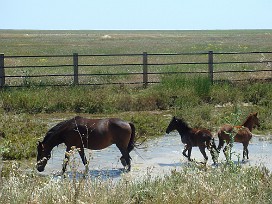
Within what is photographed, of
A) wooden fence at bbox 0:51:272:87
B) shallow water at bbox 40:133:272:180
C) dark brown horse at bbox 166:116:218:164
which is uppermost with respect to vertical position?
wooden fence at bbox 0:51:272:87

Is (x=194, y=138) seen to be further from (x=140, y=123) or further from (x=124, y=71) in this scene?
(x=124, y=71)

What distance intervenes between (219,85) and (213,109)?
307cm

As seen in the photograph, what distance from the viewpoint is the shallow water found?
34.5ft

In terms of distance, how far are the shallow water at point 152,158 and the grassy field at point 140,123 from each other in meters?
0.57

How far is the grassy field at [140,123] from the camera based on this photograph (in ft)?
19.2

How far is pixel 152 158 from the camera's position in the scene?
457 inches

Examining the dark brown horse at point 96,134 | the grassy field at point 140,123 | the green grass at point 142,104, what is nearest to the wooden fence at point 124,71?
the grassy field at point 140,123

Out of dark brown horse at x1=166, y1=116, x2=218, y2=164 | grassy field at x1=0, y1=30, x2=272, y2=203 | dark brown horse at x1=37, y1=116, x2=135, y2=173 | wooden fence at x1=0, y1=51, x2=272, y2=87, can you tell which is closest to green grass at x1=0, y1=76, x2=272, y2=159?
grassy field at x1=0, y1=30, x2=272, y2=203

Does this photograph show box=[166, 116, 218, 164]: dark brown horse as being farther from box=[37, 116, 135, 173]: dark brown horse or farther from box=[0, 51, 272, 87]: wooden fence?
box=[0, 51, 272, 87]: wooden fence

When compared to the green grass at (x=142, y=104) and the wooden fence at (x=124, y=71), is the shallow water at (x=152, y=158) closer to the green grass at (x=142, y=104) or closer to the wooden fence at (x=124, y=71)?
the green grass at (x=142, y=104)

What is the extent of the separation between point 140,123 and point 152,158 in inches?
126

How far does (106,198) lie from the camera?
5660 millimetres

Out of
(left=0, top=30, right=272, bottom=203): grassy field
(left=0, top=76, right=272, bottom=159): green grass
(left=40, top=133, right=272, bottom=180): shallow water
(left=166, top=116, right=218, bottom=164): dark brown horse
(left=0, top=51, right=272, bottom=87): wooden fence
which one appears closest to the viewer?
(left=0, top=30, right=272, bottom=203): grassy field

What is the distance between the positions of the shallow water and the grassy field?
0.57 metres
